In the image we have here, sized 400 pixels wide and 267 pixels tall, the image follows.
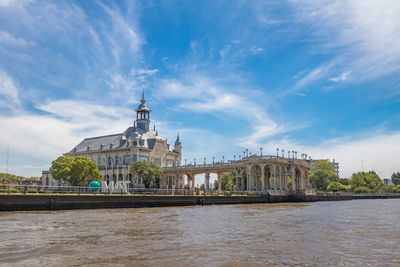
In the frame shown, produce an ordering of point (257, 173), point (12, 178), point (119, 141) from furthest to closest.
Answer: point (12, 178), point (119, 141), point (257, 173)

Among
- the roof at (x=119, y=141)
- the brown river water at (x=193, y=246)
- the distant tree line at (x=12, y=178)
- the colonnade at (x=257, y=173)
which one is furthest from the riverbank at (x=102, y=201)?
the distant tree line at (x=12, y=178)

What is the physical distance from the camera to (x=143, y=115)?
129 m

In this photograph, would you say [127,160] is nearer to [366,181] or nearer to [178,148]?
[178,148]

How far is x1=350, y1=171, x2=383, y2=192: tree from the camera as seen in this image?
531 feet

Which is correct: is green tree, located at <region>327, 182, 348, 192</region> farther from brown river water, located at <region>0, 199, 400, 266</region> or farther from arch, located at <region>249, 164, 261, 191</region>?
brown river water, located at <region>0, 199, 400, 266</region>

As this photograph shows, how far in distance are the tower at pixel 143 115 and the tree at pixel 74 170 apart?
40.2 m

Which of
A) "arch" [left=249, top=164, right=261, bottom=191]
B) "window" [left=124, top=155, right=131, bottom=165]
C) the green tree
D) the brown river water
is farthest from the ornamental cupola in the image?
the brown river water

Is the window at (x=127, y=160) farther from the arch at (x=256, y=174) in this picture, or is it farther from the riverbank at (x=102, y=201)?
the riverbank at (x=102, y=201)

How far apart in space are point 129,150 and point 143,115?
58.9 feet

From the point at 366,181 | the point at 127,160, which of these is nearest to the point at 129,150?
the point at 127,160

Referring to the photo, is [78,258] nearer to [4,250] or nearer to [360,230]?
[4,250]

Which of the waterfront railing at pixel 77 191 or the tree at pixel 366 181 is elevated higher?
the tree at pixel 366 181

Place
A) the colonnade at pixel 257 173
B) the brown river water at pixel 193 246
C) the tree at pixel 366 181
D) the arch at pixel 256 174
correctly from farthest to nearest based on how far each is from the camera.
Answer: the tree at pixel 366 181
the arch at pixel 256 174
the colonnade at pixel 257 173
the brown river water at pixel 193 246

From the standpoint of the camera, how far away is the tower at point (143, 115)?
126m
